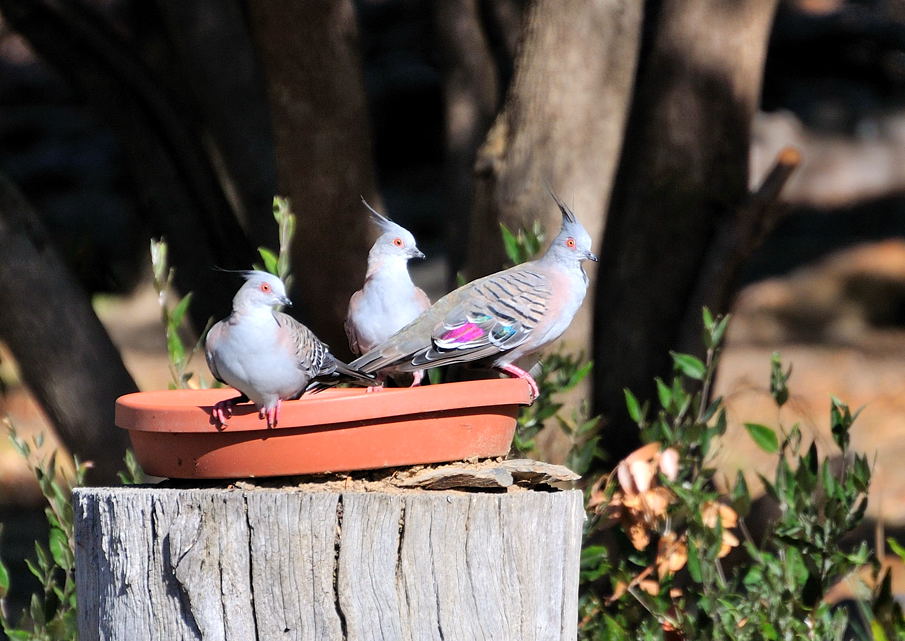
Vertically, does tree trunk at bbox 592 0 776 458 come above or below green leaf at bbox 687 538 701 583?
above

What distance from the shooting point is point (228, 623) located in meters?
2.32

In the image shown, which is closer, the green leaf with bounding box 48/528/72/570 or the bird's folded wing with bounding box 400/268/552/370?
the bird's folded wing with bounding box 400/268/552/370

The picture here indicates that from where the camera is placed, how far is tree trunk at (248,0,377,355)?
4008mm

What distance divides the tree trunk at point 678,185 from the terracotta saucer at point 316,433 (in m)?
2.01

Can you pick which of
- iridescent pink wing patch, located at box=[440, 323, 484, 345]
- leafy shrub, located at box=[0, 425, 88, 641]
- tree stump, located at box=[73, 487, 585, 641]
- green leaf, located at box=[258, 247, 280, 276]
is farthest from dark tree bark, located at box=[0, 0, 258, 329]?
tree stump, located at box=[73, 487, 585, 641]

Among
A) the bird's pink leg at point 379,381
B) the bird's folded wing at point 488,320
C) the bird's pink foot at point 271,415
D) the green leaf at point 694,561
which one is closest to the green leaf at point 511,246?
the bird's folded wing at point 488,320

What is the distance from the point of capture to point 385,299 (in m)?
2.96

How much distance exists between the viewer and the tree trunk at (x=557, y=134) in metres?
4.08

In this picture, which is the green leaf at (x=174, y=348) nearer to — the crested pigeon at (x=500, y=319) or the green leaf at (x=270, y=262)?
the green leaf at (x=270, y=262)

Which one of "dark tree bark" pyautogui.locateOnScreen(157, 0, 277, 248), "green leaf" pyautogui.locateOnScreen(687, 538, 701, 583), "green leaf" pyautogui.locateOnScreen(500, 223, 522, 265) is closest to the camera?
"green leaf" pyautogui.locateOnScreen(687, 538, 701, 583)

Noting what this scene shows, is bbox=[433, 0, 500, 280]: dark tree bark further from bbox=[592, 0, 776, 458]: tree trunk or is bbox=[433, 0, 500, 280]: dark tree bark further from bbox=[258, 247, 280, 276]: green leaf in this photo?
bbox=[258, 247, 280, 276]: green leaf

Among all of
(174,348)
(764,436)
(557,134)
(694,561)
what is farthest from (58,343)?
(764,436)

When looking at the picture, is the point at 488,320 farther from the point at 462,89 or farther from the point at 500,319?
the point at 462,89

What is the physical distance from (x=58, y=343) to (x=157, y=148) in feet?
3.60
